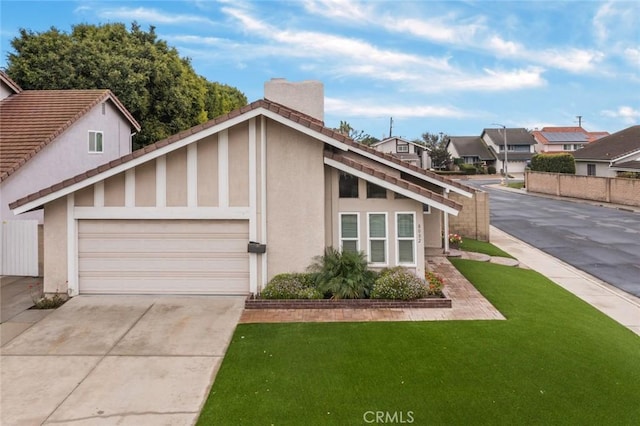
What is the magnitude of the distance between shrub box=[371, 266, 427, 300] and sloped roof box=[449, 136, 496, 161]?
2995 inches

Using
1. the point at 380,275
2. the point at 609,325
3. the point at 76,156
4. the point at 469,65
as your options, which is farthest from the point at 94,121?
the point at 609,325

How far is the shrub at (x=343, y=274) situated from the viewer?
11836 mm

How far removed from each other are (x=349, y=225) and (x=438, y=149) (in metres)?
73.3

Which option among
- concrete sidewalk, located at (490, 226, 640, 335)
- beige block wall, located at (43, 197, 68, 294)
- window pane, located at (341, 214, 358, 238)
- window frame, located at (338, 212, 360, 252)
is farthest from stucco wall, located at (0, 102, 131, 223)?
concrete sidewalk, located at (490, 226, 640, 335)

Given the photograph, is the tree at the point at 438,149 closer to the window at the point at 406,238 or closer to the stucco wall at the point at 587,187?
the stucco wall at the point at 587,187

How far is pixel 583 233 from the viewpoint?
77.8 feet

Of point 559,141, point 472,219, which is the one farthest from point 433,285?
point 559,141

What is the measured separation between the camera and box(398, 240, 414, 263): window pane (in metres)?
12.4

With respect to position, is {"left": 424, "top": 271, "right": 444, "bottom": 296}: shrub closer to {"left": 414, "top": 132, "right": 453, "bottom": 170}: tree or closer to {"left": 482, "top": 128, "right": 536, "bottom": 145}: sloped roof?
{"left": 414, "top": 132, "right": 453, "bottom": 170}: tree

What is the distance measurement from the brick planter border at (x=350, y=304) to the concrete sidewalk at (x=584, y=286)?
425 cm

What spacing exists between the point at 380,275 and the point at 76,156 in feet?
49.2

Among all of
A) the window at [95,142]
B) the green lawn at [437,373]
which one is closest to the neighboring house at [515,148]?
the window at [95,142]

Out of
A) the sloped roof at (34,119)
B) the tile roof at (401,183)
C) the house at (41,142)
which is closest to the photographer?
the tile roof at (401,183)

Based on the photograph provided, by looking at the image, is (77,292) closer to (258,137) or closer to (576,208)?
(258,137)
